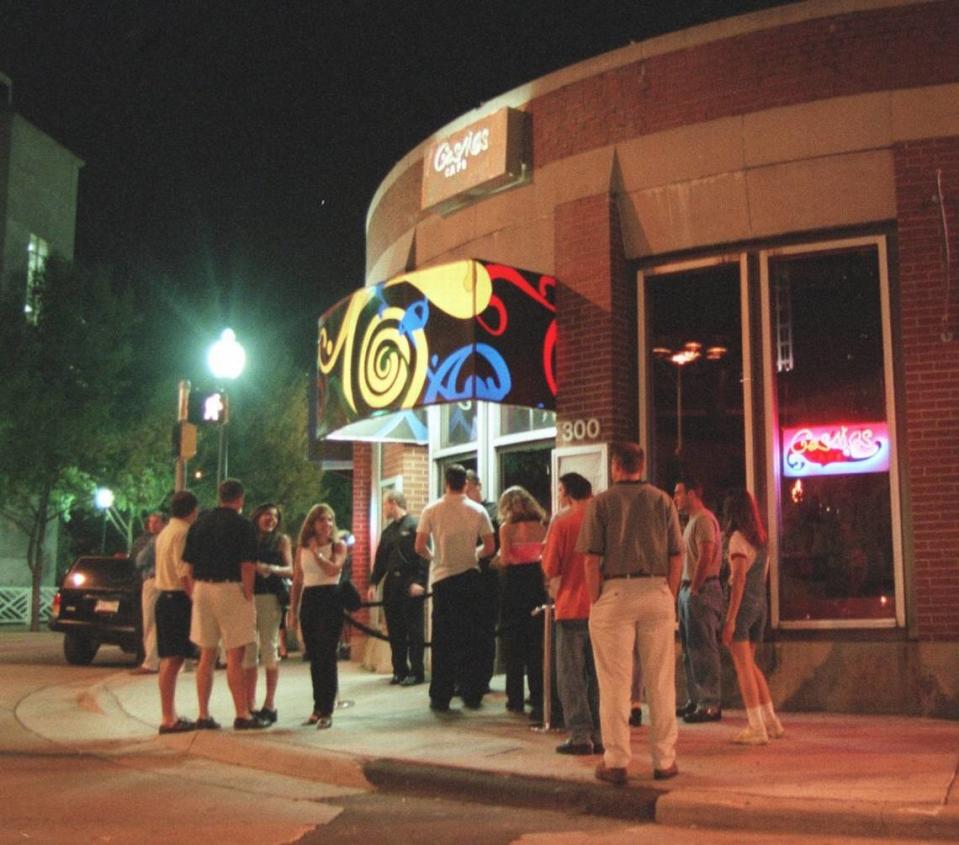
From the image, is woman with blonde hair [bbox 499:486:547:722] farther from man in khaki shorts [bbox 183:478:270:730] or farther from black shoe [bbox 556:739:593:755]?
man in khaki shorts [bbox 183:478:270:730]

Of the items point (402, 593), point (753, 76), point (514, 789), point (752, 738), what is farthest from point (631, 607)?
point (753, 76)

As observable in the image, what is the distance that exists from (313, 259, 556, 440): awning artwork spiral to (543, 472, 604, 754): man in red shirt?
2.53m

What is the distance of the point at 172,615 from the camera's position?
351 inches

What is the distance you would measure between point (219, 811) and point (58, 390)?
954 inches

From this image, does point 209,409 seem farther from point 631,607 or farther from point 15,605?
point 15,605

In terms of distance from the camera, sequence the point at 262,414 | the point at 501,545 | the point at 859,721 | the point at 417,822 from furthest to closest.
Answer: the point at 262,414 → the point at 501,545 → the point at 859,721 → the point at 417,822

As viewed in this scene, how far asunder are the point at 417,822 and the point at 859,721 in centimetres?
426

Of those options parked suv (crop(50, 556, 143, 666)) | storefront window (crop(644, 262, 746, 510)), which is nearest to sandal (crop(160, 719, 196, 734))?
storefront window (crop(644, 262, 746, 510))

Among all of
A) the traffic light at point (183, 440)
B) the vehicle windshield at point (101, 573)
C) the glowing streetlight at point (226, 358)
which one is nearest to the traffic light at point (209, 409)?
the traffic light at point (183, 440)

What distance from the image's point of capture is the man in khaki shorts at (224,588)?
868 centimetres

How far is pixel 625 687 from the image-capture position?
6754 mm

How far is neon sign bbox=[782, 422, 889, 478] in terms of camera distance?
973 cm

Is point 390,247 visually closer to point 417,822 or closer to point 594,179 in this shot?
point 594,179

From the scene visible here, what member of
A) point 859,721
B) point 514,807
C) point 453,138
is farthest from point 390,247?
point 514,807
